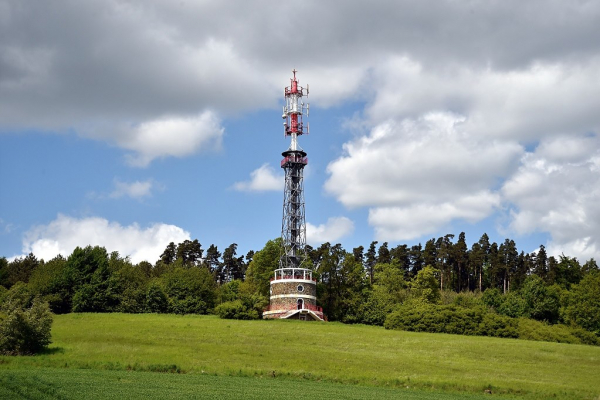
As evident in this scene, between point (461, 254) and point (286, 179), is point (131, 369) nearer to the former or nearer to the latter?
point (286, 179)

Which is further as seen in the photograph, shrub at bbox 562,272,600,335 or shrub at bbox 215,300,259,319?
shrub at bbox 562,272,600,335

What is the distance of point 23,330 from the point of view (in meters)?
37.7

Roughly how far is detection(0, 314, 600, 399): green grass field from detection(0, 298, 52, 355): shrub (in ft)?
3.86

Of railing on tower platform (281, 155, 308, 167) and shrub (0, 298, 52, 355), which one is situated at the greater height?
railing on tower platform (281, 155, 308, 167)

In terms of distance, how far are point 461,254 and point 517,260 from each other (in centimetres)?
1061

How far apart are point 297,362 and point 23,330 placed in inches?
666

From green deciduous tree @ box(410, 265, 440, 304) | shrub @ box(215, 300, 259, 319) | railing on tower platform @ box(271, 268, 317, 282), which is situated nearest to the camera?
shrub @ box(215, 300, 259, 319)

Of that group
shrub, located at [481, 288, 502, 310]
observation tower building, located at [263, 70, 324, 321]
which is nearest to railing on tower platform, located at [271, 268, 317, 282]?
observation tower building, located at [263, 70, 324, 321]

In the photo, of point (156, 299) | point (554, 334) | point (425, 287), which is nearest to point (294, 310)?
point (156, 299)

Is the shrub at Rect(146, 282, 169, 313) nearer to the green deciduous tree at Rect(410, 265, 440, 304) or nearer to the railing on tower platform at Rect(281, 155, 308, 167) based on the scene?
the railing on tower platform at Rect(281, 155, 308, 167)

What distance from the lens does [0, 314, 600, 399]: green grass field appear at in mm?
29359

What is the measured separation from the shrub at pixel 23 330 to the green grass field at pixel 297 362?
3.86 feet

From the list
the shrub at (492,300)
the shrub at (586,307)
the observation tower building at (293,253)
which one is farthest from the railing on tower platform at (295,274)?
the shrub at (586,307)

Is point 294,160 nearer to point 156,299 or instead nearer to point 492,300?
point 156,299
